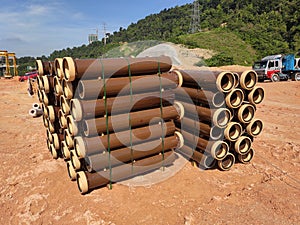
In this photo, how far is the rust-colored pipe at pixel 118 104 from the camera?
5.35m

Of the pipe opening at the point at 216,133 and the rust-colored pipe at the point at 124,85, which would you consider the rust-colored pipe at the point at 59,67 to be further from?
the pipe opening at the point at 216,133

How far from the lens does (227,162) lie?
22.5 ft

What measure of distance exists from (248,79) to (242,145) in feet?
6.24

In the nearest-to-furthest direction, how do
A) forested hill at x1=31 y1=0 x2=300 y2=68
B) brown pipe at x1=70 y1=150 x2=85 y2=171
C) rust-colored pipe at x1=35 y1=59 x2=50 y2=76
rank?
1. brown pipe at x1=70 y1=150 x2=85 y2=171
2. rust-colored pipe at x1=35 y1=59 x2=50 y2=76
3. forested hill at x1=31 y1=0 x2=300 y2=68

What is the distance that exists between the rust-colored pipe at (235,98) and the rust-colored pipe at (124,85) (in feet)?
4.97

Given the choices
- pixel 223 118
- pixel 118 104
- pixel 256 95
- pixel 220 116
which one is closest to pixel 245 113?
pixel 256 95

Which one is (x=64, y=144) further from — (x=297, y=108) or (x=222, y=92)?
(x=297, y=108)

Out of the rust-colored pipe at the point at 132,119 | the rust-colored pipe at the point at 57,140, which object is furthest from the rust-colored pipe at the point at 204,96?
the rust-colored pipe at the point at 57,140

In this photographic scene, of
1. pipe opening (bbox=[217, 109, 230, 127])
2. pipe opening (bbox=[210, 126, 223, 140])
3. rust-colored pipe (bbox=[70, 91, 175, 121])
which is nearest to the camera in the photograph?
rust-colored pipe (bbox=[70, 91, 175, 121])

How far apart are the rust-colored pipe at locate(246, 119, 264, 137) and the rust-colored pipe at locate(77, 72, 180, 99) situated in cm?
231

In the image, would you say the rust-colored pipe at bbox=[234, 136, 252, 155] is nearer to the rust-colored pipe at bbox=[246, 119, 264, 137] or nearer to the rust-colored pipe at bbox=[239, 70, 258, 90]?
the rust-colored pipe at bbox=[246, 119, 264, 137]

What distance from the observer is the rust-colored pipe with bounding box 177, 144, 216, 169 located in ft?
21.7

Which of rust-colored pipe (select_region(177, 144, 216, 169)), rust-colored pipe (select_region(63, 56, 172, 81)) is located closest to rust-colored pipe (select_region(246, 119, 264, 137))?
rust-colored pipe (select_region(177, 144, 216, 169))

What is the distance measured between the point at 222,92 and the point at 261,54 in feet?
154
